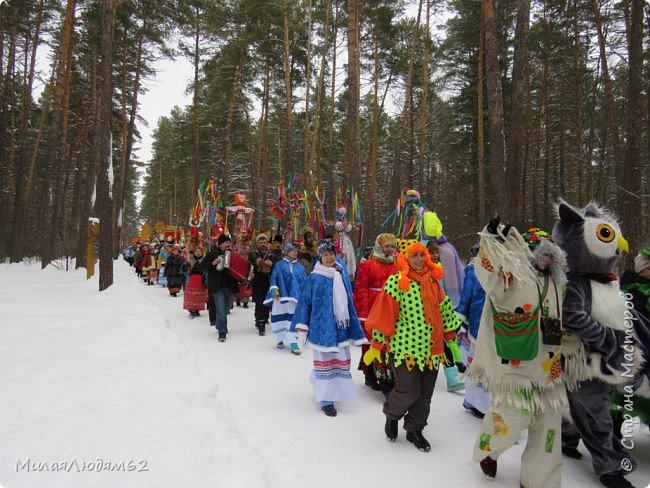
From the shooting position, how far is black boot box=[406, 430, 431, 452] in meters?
3.35

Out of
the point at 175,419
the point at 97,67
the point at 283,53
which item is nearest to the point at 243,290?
the point at 175,419

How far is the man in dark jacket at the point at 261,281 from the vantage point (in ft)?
27.0

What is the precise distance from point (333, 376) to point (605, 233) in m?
2.84

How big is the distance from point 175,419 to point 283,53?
1968cm

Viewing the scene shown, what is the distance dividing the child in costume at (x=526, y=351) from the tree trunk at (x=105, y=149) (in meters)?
11.6

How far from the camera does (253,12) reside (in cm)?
1830

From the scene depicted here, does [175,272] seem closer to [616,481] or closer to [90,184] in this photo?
[90,184]

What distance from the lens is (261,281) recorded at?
8453mm

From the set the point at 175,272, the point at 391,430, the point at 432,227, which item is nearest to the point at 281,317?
the point at 432,227

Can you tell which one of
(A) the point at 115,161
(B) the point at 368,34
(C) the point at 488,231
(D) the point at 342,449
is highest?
(B) the point at 368,34

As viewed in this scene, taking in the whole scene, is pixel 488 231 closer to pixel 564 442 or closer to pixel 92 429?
pixel 564 442

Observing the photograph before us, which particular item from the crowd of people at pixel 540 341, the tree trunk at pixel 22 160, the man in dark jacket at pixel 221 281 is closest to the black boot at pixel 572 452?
the crowd of people at pixel 540 341

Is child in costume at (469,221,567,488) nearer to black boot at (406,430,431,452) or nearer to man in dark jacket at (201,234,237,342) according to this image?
black boot at (406,430,431,452)

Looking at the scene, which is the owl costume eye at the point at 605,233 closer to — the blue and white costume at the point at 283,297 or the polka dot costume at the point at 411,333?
the polka dot costume at the point at 411,333
